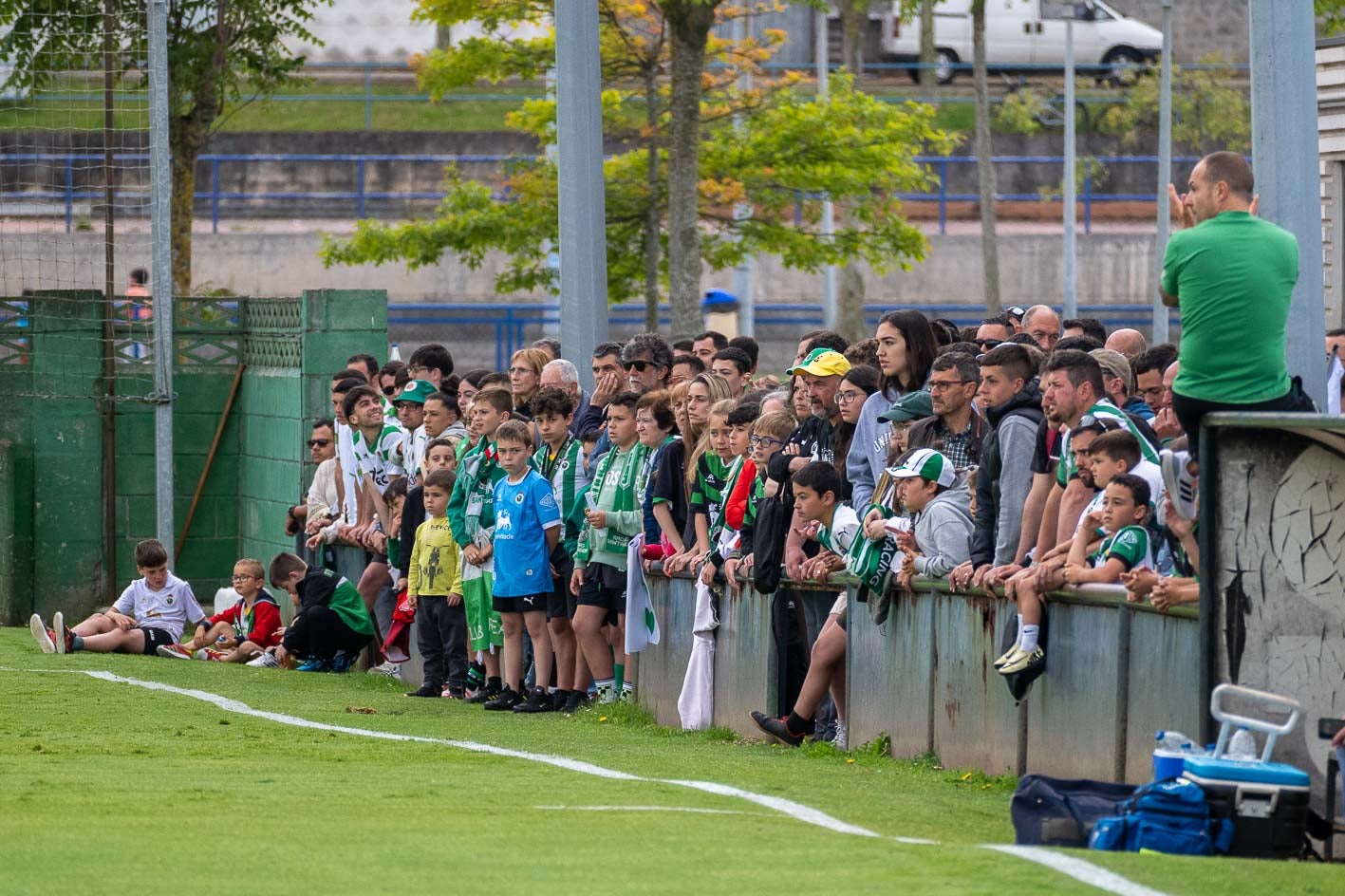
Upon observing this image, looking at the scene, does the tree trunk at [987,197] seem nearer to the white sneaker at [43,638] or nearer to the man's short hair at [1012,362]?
the white sneaker at [43,638]

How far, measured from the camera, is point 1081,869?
23.4 ft

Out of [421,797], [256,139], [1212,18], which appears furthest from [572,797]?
[1212,18]

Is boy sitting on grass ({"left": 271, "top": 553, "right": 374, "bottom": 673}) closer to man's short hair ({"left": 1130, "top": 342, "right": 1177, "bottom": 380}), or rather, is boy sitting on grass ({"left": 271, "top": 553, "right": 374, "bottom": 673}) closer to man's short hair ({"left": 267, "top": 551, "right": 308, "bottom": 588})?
man's short hair ({"left": 267, "top": 551, "right": 308, "bottom": 588})

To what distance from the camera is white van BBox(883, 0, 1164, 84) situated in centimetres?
5025

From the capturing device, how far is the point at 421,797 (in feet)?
30.4

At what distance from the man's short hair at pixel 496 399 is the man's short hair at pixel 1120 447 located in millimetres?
6542

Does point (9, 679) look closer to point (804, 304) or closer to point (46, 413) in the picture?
point (46, 413)

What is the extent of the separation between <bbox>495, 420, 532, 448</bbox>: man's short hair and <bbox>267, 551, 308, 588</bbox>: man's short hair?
5.59 metres

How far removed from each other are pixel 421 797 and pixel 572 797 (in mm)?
628

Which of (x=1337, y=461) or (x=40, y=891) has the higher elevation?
(x=1337, y=461)

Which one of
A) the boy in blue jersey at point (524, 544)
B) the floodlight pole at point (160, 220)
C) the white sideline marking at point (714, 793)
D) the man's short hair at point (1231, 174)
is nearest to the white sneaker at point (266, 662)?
the white sideline marking at point (714, 793)

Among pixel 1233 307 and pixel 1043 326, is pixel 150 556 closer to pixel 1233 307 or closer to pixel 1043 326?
pixel 1043 326

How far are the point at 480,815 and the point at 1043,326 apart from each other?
7141mm

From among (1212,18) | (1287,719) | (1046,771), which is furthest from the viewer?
(1212,18)
